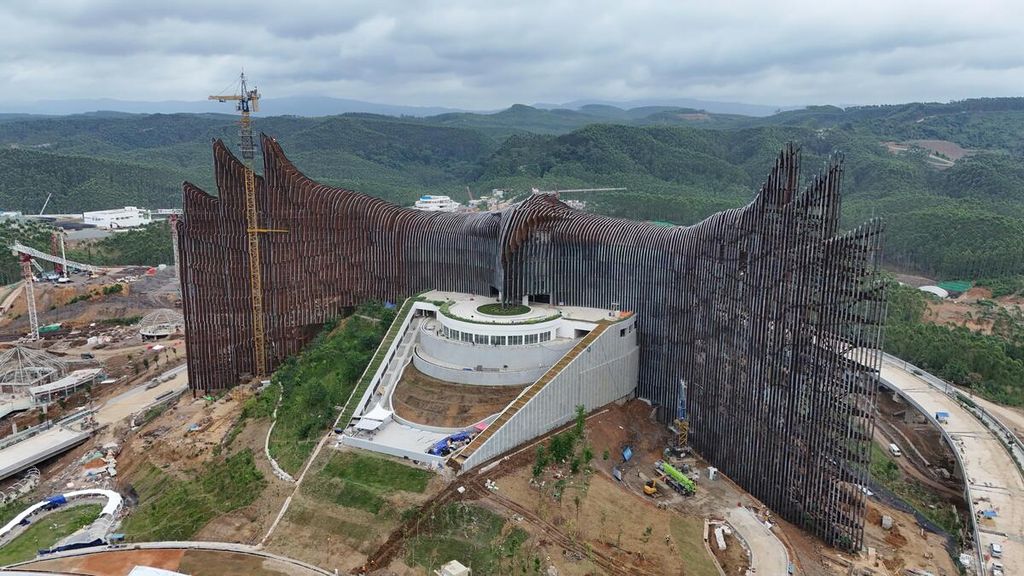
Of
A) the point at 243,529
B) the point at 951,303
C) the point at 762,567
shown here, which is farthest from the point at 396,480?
the point at 951,303

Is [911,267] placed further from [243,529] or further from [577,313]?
[243,529]

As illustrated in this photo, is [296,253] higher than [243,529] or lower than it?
higher

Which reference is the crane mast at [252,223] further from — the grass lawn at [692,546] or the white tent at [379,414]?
the grass lawn at [692,546]

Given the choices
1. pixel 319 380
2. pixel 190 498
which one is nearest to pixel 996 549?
pixel 319 380

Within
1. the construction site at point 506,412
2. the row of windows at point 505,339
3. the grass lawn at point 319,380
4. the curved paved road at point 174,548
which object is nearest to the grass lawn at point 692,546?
the construction site at point 506,412

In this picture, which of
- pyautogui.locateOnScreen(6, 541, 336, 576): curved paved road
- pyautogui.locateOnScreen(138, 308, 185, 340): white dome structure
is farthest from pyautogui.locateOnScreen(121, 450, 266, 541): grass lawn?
pyautogui.locateOnScreen(138, 308, 185, 340): white dome structure

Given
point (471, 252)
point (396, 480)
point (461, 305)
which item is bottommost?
point (396, 480)

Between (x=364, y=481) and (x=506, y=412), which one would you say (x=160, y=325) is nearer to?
(x=364, y=481)
